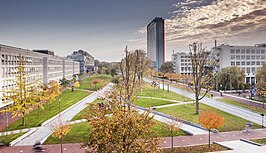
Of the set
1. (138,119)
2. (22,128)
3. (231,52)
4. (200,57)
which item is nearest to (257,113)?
(200,57)

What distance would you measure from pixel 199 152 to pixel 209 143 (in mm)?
1435

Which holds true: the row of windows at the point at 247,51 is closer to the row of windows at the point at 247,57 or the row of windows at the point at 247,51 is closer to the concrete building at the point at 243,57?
the concrete building at the point at 243,57

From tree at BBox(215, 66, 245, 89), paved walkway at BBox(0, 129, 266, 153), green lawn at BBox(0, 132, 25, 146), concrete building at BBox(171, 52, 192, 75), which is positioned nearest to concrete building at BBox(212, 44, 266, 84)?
tree at BBox(215, 66, 245, 89)

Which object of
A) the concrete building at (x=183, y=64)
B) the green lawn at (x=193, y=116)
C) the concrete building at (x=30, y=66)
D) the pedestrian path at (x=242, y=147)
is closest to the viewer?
the pedestrian path at (x=242, y=147)

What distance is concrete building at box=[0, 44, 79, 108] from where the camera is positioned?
33531mm

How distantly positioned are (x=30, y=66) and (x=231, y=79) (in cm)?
4384

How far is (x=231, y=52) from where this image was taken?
72.1m

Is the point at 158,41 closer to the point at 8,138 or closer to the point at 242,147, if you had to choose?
the point at 242,147

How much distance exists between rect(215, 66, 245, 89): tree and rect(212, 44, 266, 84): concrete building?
1866cm

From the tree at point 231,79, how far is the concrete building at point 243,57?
735 inches

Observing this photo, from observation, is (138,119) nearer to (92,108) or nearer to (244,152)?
(92,108)

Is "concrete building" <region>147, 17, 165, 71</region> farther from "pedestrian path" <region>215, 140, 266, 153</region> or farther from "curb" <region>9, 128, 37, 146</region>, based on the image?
"pedestrian path" <region>215, 140, 266, 153</region>

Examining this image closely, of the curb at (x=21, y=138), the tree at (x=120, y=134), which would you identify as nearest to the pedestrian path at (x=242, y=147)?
the tree at (x=120, y=134)

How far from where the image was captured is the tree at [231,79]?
5291cm
